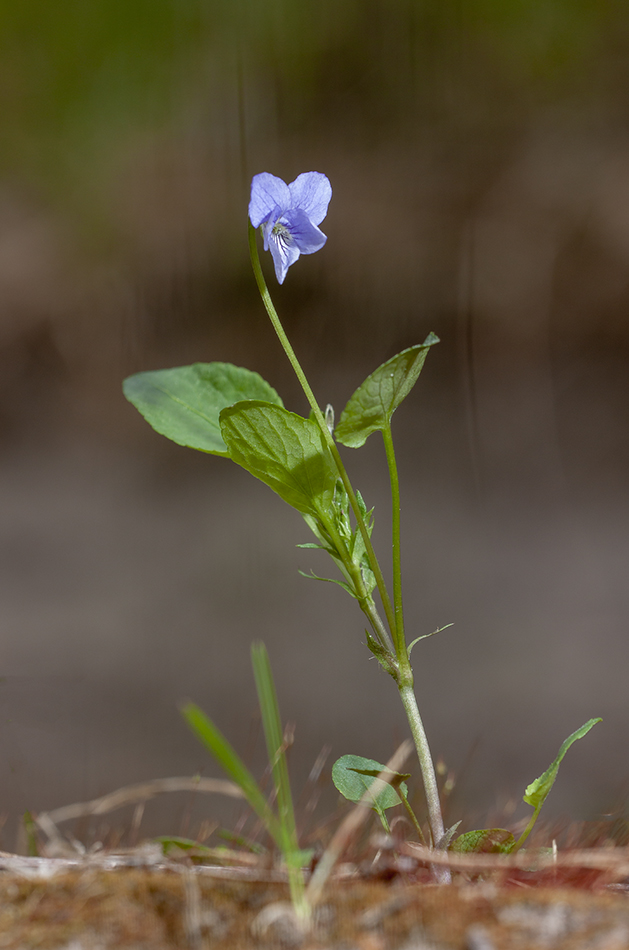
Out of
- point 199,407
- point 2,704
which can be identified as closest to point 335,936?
point 199,407

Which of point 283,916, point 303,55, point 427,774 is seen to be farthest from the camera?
point 303,55

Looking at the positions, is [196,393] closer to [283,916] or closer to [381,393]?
[381,393]

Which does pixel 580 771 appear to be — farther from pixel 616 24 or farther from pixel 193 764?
pixel 616 24

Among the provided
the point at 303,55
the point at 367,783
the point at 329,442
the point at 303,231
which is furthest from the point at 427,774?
the point at 303,55

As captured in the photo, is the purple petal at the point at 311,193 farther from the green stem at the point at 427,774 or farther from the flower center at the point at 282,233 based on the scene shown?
the green stem at the point at 427,774

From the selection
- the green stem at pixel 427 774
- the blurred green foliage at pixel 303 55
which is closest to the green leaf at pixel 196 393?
the green stem at pixel 427 774

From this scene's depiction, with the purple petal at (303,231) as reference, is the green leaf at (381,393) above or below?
below
